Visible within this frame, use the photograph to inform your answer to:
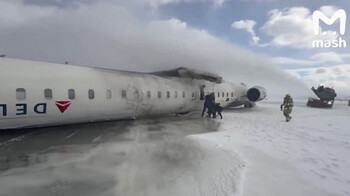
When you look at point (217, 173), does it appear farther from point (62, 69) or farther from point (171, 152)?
point (62, 69)

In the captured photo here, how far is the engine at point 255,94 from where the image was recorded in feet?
67.9

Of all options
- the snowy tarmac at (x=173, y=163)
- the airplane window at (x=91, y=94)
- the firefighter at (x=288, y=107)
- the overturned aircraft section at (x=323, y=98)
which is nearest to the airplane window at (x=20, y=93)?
the snowy tarmac at (x=173, y=163)

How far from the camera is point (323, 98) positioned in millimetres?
24750

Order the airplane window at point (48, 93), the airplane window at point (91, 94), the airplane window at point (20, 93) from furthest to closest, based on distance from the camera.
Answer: the airplane window at point (91, 94), the airplane window at point (48, 93), the airplane window at point (20, 93)

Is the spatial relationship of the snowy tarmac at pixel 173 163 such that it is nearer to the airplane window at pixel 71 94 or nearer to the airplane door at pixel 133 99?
the airplane window at pixel 71 94

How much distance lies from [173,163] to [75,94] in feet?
18.5

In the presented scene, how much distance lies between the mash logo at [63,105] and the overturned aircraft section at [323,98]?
24425 mm

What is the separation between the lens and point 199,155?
652cm

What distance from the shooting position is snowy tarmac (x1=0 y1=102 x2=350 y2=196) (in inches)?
173

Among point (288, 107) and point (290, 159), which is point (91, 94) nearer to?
point (290, 159)

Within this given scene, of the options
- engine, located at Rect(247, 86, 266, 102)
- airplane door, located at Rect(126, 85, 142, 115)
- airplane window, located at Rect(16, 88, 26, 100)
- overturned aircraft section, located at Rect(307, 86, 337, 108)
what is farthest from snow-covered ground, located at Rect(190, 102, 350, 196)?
overturned aircraft section, located at Rect(307, 86, 337, 108)

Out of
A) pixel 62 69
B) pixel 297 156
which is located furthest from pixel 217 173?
pixel 62 69

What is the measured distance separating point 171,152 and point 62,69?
19.2 feet

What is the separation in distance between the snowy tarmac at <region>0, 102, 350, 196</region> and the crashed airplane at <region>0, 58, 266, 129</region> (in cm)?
84
